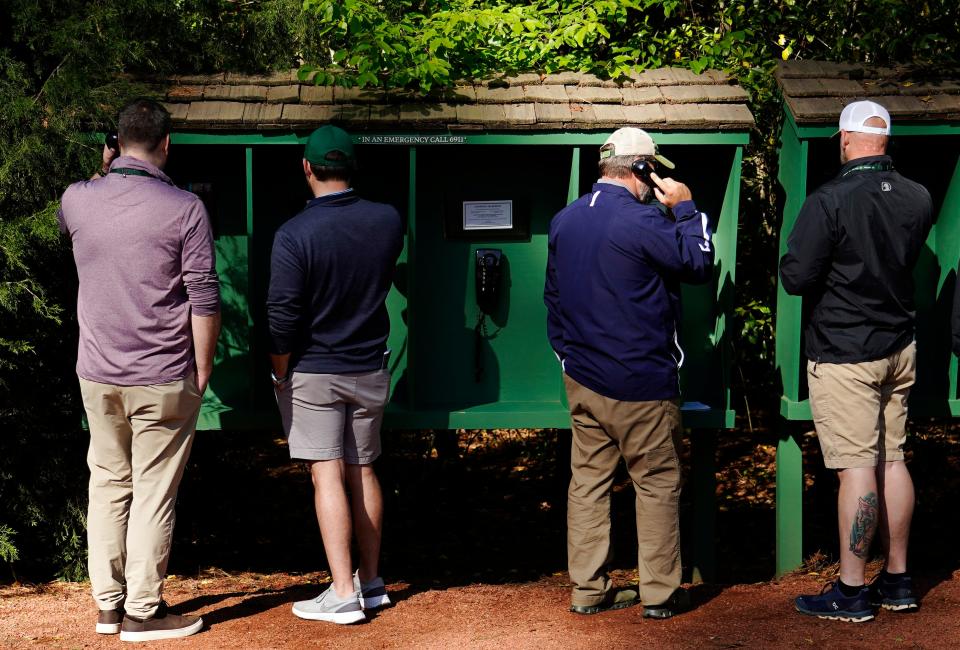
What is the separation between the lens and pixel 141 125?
4438 mm

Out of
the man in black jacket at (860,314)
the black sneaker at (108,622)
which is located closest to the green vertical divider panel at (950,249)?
the man in black jacket at (860,314)

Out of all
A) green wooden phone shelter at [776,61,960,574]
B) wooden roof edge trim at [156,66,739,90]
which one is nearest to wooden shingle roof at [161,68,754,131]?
wooden roof edge trim at [156,66,739,90]

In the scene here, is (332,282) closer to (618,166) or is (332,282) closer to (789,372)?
(618,166)

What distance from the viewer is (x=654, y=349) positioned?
4.62 m

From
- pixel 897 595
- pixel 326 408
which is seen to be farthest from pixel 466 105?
Answer: pixel 897 595

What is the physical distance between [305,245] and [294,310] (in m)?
0.27

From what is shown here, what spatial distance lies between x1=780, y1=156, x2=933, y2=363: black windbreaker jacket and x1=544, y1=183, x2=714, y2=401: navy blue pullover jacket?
0.49m

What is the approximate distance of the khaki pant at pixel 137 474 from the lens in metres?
4.45

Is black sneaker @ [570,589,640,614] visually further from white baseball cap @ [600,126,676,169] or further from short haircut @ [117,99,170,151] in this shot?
short haircut @ [117,99,170,151]

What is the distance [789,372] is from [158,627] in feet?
10.3

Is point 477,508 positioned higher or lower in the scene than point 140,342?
lower

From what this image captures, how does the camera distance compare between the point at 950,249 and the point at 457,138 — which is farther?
the point at 950,249

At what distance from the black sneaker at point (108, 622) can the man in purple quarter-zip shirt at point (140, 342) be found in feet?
0.37

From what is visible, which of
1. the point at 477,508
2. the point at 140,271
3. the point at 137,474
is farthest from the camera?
the point at 477,508
